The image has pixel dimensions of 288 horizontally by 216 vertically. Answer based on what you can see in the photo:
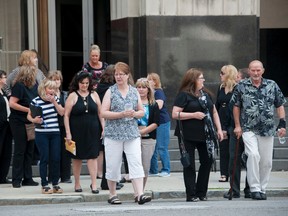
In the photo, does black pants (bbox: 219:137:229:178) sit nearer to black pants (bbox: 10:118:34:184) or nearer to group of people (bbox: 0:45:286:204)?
group of people (bbox: 0:45:286:204)

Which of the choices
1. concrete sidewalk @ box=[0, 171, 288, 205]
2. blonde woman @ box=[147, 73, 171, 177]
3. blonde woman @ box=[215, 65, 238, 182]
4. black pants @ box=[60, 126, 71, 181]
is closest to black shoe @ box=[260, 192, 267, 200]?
concrete sidewalk @ box=[0, 171, 288, 205]

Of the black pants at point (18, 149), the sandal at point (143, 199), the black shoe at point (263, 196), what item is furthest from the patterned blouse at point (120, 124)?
the black pants at point (18, 149)

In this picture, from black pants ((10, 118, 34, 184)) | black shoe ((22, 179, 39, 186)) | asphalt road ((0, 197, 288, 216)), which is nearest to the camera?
asphalt road ((0, 197, 288, 216))

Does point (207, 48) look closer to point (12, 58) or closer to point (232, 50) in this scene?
point (232, 50)

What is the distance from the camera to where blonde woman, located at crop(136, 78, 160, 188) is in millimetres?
13392

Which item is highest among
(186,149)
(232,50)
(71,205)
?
(232,50)

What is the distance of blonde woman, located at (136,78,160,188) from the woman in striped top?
147cm

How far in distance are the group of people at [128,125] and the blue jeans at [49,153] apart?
0.05ft

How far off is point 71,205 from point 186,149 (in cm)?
181

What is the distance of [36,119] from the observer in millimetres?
14172

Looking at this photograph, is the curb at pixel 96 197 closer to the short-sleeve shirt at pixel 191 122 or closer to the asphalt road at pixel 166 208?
the asphalt road at pixel 166 208

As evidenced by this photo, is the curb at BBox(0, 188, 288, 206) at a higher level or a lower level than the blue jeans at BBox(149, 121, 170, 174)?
lower

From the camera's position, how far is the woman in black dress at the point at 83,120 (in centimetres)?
1406

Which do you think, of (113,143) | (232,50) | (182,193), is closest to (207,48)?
(232,50)
